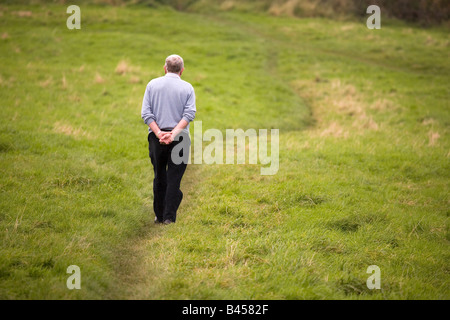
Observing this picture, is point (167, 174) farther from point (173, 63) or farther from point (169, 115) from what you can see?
point (173, 63)

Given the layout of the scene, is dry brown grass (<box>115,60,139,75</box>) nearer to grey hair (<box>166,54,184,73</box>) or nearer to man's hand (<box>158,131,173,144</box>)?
grey hair (<box>166,54,184,73</box>)

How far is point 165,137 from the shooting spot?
654 cm

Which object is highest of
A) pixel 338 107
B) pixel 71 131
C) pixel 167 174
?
pixel 338 107

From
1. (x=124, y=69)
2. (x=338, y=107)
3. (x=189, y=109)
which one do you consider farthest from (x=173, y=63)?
(x=124, y=69)

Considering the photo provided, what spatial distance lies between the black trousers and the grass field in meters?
0.42

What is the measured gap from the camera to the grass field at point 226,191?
530cm

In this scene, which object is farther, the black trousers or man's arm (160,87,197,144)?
the black trousers

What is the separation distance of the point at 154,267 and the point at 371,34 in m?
37.1

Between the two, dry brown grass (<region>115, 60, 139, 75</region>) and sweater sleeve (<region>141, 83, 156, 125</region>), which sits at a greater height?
dry brown grass (<region>115, 60, 139, 75</region>)

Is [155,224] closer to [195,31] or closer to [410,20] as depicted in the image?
[195,31]

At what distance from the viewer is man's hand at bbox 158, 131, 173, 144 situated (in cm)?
651

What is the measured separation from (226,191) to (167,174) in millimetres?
2113

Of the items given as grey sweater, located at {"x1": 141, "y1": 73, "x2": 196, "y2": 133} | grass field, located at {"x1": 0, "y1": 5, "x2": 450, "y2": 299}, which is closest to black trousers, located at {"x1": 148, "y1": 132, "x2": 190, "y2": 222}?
grey sweater, located at {"x1": 141, "y1": 73, "x2": 196, "y2": 133}

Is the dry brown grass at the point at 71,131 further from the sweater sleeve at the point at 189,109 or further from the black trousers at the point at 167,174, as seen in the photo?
the sweater sleeve at the point at 189,109
